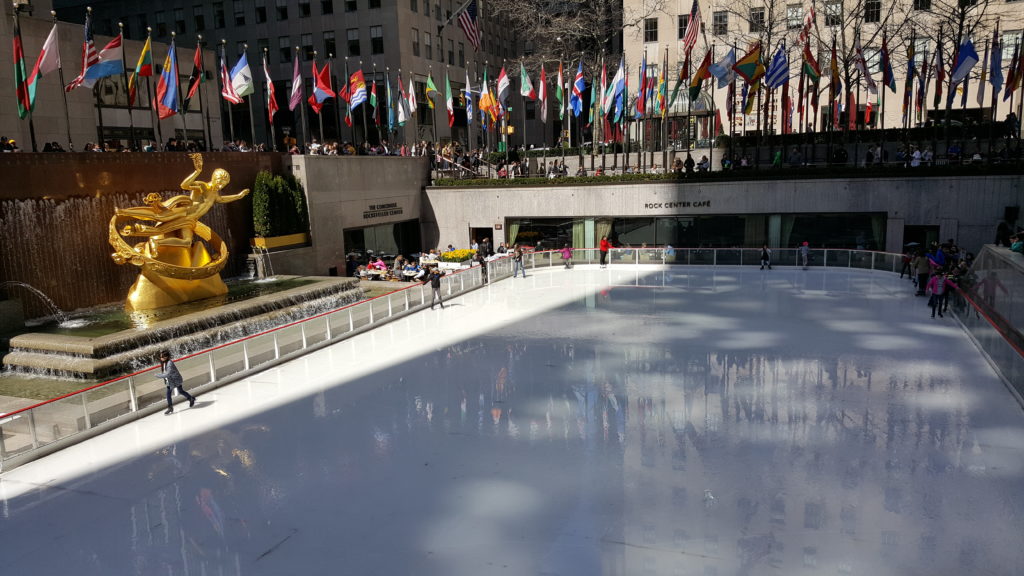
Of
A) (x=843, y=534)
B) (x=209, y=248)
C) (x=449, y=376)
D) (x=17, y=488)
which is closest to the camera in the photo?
(x=843, y=534)

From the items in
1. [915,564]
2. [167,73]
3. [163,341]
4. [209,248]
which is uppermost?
[167,73]

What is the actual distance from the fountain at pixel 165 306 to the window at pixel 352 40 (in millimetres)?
26679

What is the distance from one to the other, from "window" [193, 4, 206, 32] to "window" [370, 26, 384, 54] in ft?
40.3

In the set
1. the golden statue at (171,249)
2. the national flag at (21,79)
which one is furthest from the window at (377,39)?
the national flag at (21,79)

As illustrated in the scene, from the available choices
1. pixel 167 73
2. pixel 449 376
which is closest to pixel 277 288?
pixel 167 73

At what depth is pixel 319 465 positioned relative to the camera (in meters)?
9.01

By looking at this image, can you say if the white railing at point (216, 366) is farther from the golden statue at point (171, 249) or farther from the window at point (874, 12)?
the window at point (874, 12)

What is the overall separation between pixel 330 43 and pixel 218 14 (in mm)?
8366

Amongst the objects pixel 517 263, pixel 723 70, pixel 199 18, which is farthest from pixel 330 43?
pixel 723 70

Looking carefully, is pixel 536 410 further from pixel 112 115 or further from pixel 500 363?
pixel 112 115

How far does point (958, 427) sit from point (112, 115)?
1268 inches

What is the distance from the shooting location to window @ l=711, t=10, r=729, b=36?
41094 millimetres

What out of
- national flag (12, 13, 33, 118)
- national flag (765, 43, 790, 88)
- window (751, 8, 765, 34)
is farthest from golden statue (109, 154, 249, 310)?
window (751, 8, 765, 34)

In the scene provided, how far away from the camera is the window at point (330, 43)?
4306cm
